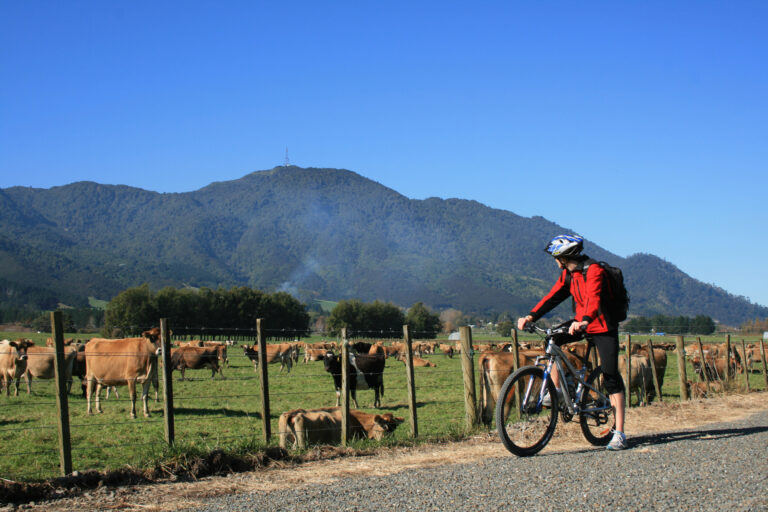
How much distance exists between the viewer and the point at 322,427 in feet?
34.8

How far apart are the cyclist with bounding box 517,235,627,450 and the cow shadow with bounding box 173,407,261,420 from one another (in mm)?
10149

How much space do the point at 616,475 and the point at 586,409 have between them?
1.43 meters

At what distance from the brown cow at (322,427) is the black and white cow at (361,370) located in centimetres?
674

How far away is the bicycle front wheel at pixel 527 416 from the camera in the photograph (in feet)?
22.7

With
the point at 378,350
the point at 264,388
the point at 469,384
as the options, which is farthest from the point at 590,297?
the point at 378,350

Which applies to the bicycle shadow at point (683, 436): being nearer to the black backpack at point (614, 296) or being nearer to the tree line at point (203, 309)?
the black backpack at point (614, 296)

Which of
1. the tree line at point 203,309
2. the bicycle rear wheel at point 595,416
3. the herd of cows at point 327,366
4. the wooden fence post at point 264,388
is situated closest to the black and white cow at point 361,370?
the herd of cows at point 327,366

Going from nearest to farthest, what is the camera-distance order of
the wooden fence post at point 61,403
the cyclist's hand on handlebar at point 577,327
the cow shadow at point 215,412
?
1. the wooden fence post at point 61,403
2. the cyclist's hand on handlebar at point 577,327
3. the cow shadow at point 215,412

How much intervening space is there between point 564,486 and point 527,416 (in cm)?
160

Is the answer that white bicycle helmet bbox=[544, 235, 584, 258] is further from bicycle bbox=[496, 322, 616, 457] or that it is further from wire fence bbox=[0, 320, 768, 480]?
wire fence bbox=[0, 320, 768, 480]

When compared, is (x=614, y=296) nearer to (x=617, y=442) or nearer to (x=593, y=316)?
(x=593, y=316)

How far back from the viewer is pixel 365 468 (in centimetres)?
696

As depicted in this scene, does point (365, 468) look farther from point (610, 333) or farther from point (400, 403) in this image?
point (400, 403)

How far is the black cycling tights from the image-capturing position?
729cm
